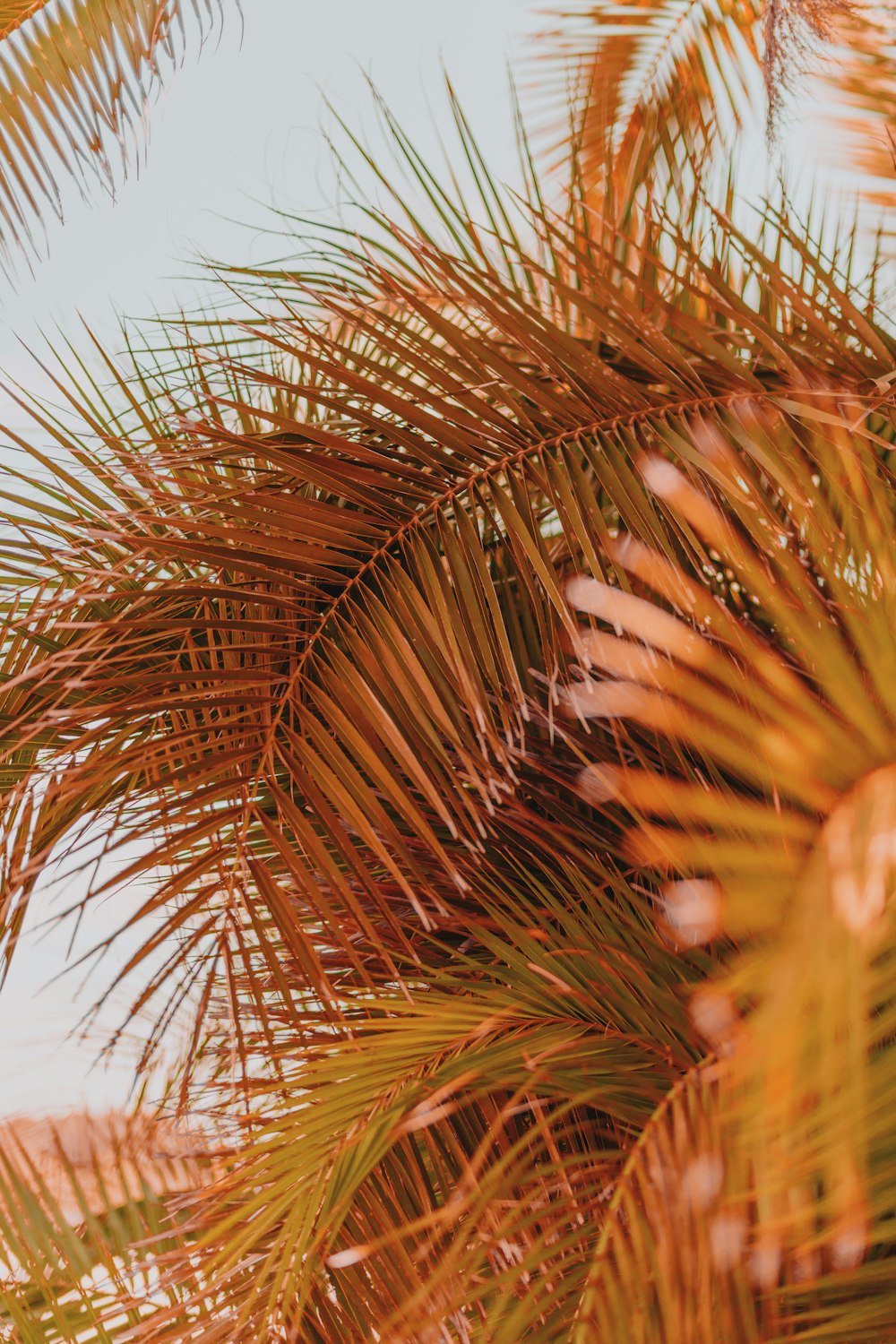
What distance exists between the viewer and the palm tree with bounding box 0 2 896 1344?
535 mm

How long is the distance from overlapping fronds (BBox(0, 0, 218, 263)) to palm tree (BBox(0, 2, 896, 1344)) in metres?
0.52

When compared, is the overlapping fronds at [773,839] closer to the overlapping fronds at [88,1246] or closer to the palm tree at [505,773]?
the palm tree at [505,773]

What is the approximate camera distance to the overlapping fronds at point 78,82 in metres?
1.11

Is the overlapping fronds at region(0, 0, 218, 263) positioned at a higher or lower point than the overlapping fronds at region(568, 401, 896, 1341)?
higher

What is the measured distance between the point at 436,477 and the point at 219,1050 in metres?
0.54

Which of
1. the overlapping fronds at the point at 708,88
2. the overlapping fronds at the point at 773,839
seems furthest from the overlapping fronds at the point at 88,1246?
the overlapping fronds at the point at 708,88

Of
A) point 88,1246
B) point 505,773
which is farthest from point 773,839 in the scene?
point 88,1246

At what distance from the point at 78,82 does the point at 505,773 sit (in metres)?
1.04

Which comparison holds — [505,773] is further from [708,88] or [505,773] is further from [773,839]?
[708,88]

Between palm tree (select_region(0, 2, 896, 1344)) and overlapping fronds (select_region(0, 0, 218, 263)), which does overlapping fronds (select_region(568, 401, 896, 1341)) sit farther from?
overlapping fronds (select_region(0, 0, 218, 263))

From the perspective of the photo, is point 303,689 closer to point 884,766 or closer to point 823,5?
point 884,766

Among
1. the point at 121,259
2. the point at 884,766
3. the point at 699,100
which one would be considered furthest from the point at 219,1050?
the point at 699,100

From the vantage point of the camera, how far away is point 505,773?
2.16ft

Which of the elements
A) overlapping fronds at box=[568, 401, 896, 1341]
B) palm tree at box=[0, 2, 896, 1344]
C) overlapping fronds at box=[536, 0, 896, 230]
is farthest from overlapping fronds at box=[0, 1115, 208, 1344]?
overlapping fronds at box=[536, 0, 896, 230]
